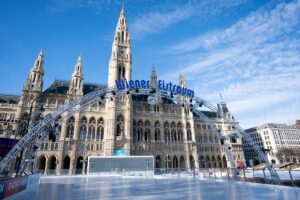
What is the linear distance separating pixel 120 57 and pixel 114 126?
80.5 feet

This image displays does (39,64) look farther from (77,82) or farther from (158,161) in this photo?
(158,161)

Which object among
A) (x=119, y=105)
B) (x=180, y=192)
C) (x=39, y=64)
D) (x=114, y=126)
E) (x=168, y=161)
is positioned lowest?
(x=180, y=192)

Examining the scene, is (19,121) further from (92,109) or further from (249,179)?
(249,179)

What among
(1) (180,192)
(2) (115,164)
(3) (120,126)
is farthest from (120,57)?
(1) (180,192)

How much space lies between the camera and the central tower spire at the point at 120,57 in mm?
61112

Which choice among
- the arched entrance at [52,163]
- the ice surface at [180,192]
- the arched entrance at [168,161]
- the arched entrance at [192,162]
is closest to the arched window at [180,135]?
the arched entrance at [192,162]

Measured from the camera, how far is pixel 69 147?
165 ft

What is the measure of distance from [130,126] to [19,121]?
28.2m

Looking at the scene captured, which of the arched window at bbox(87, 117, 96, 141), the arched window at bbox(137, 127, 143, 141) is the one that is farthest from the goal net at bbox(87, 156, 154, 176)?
the arched window at bbox(137, 127, 143, 141)

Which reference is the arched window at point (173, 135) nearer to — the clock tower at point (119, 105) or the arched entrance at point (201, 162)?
the arched entrance at point (201, 162)

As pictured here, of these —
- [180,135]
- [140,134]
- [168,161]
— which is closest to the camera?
[168,161]

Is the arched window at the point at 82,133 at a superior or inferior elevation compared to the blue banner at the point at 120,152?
superior

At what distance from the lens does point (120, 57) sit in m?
64.2

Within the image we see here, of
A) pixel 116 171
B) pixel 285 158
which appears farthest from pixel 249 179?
pixel 285 158
